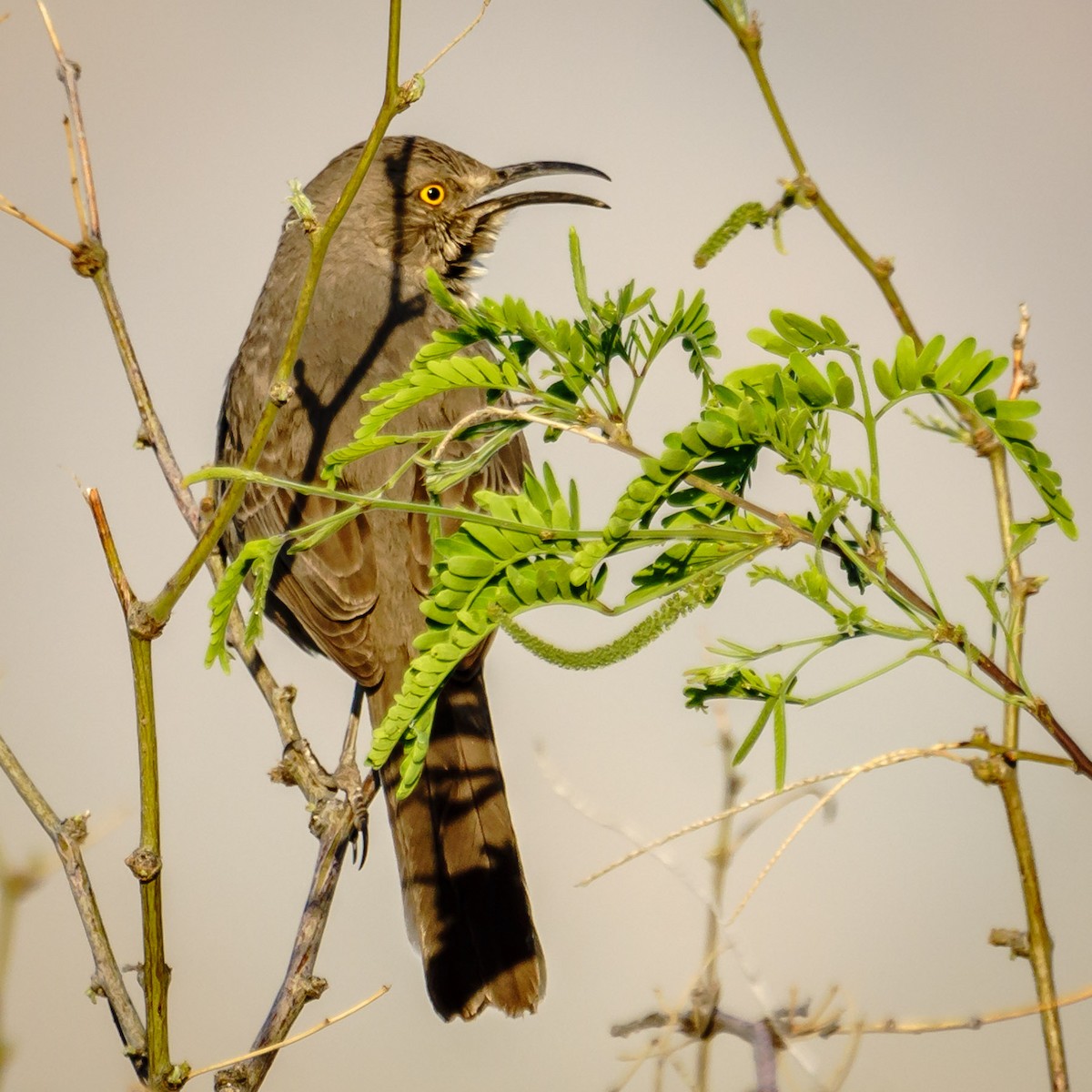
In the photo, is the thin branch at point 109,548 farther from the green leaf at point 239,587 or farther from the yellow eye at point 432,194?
the yellow eye at point 432,194

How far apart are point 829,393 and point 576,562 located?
1.19 feet

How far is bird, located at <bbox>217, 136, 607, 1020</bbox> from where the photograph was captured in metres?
3.90

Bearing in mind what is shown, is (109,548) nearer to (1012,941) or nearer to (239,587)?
(239,587)

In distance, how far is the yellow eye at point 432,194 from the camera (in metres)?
5.65

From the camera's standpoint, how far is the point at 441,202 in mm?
5664

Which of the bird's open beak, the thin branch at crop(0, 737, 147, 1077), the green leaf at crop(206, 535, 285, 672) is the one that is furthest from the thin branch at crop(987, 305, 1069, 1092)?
the bird's open beak

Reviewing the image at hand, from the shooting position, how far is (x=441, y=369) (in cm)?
182

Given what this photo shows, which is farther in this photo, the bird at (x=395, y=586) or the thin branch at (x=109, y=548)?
the bird at (x=395, y=586)

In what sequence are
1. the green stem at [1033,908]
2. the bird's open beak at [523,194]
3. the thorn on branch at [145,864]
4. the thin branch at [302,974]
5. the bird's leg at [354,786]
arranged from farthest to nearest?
the bird's open beak at [523,194] → the bird's leg at [354,786] → the thin branch at [302,974] → the thorn on branch at [145,864] → the green stem at [1033,908]

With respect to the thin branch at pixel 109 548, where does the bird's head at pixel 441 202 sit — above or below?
above

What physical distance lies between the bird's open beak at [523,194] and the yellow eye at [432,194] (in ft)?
0.45

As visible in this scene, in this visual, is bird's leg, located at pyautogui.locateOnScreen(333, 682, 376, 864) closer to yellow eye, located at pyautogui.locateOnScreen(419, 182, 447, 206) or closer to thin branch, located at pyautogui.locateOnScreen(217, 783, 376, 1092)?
thin branch, located at pyautogui.locateOnScreen(217, 783, 376, 1092)

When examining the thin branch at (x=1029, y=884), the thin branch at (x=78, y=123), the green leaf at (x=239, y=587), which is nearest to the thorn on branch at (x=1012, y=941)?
the thin branch at (x=1029, y=884)

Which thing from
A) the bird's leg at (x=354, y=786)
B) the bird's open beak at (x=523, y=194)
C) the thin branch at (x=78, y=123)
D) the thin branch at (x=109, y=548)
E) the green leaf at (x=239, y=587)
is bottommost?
the green leaf at (x=239, y=587)
